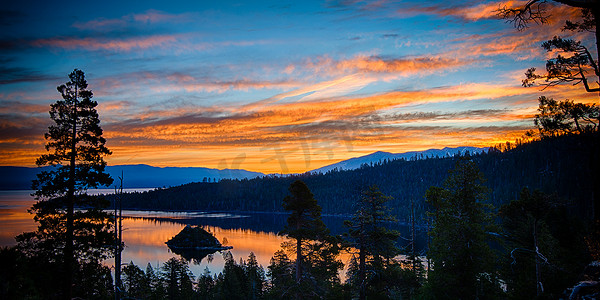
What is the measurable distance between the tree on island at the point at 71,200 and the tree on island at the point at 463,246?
19.8m

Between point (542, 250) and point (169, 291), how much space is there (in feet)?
149

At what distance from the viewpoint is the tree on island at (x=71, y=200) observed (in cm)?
1702

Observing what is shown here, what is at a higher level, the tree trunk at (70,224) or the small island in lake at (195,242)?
the tree trunk at (70,224)

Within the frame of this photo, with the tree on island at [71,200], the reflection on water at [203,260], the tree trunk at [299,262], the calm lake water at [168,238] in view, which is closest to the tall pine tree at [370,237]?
the tree trunk at [299,262]

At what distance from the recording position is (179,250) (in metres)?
103

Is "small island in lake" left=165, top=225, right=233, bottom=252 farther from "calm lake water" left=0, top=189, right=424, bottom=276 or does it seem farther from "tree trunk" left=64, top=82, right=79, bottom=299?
"tree trunk" left=64, top=82, right=79, bottom=299

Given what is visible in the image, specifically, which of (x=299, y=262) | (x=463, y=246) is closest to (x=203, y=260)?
(x=299, y=262)

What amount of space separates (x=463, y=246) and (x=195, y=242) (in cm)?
10018

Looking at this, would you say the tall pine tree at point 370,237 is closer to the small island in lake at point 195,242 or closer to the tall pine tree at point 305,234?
the tall pine tree at point 305,234

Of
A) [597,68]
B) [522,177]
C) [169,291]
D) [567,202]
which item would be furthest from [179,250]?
[522,177]

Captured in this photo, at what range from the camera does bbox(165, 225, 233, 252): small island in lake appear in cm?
10698

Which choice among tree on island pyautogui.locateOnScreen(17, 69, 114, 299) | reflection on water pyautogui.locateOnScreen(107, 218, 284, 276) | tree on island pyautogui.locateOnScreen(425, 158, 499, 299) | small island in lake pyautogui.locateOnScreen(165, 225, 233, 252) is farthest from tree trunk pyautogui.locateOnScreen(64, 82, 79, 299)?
small island in lake pyautogui.locateOnScreen(165, 225, 233, 252)

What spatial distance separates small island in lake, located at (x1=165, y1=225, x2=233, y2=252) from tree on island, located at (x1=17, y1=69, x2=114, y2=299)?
9003cm

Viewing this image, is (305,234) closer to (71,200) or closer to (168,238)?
(71,200)
